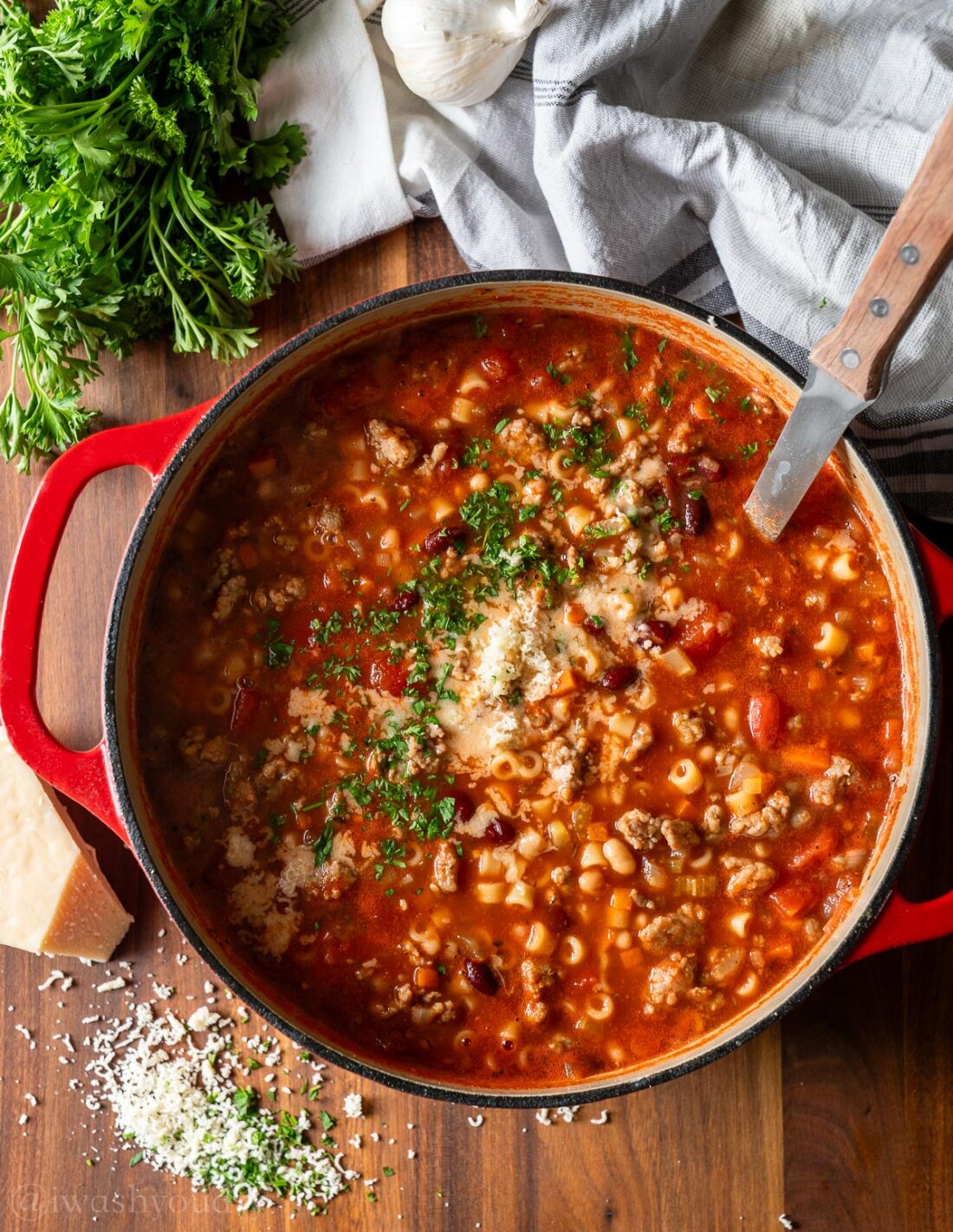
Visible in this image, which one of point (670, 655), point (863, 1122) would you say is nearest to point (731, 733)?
point (670, 655)

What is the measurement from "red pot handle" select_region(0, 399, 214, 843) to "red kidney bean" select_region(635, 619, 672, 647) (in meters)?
1.55

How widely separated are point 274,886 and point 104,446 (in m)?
1.54

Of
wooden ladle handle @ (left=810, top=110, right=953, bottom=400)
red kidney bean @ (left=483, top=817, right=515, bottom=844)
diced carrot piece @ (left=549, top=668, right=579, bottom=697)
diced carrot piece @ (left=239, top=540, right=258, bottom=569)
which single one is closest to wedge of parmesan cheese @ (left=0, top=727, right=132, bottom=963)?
diced carrot piece @ (left=239, top=540, right=258, bottom=569)

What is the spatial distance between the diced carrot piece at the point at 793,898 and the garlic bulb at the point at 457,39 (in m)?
2.86

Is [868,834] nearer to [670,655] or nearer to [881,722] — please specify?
[881,722]

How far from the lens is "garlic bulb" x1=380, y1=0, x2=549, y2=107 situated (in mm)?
3703

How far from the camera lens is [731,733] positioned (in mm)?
3809

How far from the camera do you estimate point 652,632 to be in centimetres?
374

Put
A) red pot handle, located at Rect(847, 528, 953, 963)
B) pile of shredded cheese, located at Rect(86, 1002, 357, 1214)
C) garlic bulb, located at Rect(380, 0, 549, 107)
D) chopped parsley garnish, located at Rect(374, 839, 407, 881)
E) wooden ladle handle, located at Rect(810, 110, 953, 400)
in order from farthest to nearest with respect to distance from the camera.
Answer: pile of shredded cheese, located at Rect(86, 1002, 357, 1214) → chopped parsley garnish, located at Rect(374, 839, 407, 881) → garlic bulb, located at Rect(380, 0, 549, 107) → red pot handle, located at Rect(847, 528, 953, 963) → wooden ladle handle, located at Rect(810, 110, 953, 400)

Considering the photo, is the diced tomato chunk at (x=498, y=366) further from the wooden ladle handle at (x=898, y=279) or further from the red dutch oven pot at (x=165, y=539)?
the wooden ladle handle at (x=898, y=279)

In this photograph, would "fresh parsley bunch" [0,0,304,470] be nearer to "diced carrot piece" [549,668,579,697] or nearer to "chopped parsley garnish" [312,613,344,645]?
"chopped parsley garnish" [312,613,344,645]

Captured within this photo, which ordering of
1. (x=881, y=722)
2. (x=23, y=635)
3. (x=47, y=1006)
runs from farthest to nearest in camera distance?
1. (x=47, y=1006)
2. (x=881, y=722)
3. (x=23, y=635)

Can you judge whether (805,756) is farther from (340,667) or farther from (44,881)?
(44,881)

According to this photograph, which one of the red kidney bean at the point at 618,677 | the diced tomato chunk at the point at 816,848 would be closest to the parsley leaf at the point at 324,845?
the red kidney bean at the point at 618,677
